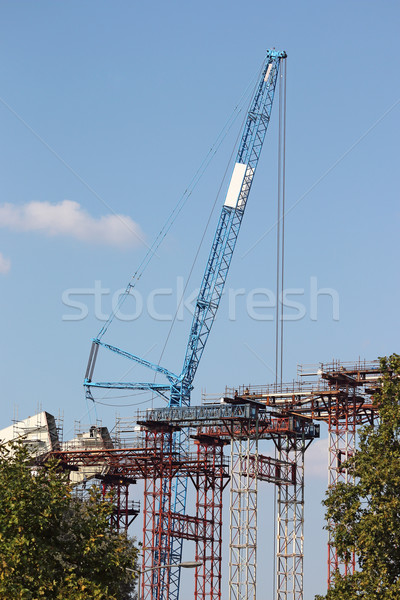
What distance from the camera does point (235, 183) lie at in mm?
151000

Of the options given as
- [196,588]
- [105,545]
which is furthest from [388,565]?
[196,588]

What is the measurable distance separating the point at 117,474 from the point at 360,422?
33.2 metres

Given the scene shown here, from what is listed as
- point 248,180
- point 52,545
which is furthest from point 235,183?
point 52,545

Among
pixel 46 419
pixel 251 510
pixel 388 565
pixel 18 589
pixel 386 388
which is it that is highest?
pixel 46 419

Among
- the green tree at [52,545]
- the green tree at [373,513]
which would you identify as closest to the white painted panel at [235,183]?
the green tree at [373,513]

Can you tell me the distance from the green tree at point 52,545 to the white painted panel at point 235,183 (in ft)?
284

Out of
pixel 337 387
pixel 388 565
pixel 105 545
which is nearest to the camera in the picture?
pixel 105 545

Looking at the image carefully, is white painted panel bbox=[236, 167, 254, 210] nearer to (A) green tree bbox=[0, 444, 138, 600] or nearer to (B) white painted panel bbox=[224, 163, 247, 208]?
(B) white painted panel bbox=[224, 163, 247, 208]

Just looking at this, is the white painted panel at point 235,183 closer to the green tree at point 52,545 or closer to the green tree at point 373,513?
the green tree at point 373,513

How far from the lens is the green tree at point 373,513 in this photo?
70.7m

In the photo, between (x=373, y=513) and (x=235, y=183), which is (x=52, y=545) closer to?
(x=373, y=513)

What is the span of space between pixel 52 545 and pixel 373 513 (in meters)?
20.1

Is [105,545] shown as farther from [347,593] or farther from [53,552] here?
[347,593]

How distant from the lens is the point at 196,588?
418ft
